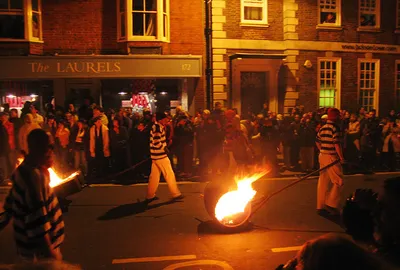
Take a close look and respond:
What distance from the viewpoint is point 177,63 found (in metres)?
16.9

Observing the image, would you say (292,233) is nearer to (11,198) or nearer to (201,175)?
(11,198)

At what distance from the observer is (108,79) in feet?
57.0

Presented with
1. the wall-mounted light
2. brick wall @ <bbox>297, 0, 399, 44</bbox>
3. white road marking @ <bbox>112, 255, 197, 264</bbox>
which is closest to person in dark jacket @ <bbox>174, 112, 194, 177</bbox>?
white road marking @ <bbox>112, 255, 197, 264</bbox>

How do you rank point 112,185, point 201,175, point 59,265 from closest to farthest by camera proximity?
point 59,265 < point 112,185 < point 201,175

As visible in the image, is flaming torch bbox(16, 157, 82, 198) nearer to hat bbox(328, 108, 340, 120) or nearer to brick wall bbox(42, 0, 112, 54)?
hat bbox(328, 108, 340, 120)

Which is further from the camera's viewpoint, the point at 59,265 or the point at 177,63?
the point at 177,63

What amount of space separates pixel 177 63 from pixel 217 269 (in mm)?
12140

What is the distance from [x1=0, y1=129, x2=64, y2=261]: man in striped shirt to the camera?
3660 mm

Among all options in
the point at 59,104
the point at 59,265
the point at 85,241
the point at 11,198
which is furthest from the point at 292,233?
the point at 59,104

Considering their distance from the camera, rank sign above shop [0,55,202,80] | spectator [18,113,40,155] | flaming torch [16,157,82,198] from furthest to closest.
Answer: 1. sign above shop [0,55,202,80]
2. spectator [18,113,40,155]
3. flaming torch [16,157,82,198]

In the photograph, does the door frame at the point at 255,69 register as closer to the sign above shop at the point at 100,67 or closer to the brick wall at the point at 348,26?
the sign above shop at the point at 100,67

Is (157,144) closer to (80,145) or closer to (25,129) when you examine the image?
(80,145)

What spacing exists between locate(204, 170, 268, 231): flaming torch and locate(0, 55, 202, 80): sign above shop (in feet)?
33.6

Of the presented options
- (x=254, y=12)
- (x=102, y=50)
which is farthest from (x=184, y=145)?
(x=254, y=12)
